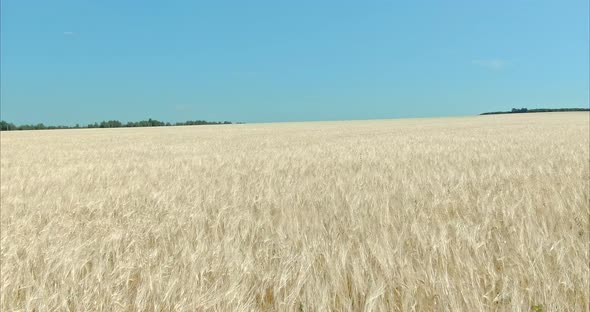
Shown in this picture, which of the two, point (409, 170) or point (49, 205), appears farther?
point (409, 170)

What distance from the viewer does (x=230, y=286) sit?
1380 millimetres

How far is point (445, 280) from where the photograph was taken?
1360 mm

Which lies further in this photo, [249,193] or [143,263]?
[249,193]

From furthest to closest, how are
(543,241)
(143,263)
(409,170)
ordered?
(409,170), (543,241), (143,263)

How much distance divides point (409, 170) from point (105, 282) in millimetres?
4158

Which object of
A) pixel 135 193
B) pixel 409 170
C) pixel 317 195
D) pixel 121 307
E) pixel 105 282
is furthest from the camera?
pixel 409 170

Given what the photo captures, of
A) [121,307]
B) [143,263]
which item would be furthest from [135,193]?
[121,307]

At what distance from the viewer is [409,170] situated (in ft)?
15.8

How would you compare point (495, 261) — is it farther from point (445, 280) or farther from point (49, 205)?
point (49, 205)

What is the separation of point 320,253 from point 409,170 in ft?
11.3

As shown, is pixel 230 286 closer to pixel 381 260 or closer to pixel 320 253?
pixel 320 253

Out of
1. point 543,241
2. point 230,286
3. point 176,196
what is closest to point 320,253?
point 230,286

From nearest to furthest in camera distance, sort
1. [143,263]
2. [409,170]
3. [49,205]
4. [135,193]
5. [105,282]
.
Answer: [105,282] < [143,263] < [49,205] < [135,193] < [409,170]

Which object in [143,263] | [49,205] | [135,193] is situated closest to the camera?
[143,263]
